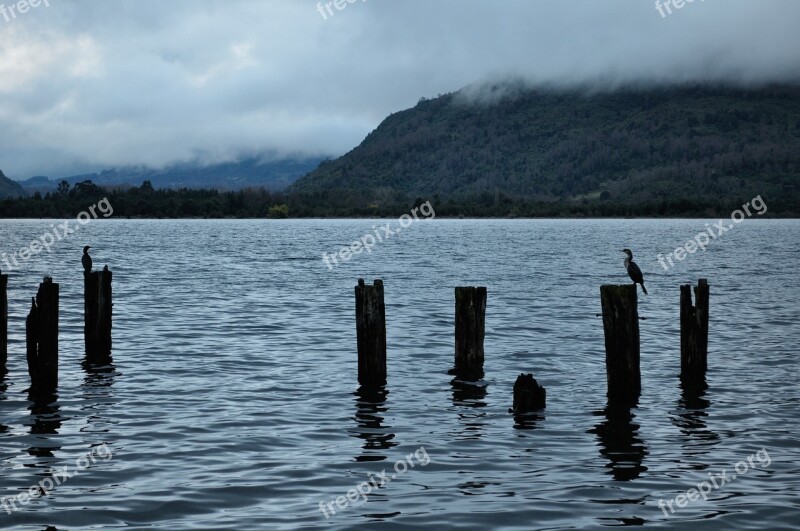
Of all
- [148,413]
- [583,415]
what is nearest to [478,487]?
[583,415]

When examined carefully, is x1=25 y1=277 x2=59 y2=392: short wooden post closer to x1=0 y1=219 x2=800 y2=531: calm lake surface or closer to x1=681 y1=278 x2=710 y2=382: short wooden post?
x1=0 y1=219 x2=800 y2=531: calm lake surface

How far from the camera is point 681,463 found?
581 inches

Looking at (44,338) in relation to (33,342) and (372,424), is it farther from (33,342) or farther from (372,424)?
(372,424)

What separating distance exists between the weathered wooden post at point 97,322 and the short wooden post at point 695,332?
47.0 feet

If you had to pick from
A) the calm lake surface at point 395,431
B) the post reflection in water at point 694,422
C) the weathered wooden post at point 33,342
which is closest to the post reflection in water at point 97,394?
the calm lake surface at point 395,431

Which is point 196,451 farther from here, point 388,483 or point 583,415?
point 583,415

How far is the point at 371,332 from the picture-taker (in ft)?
66.7

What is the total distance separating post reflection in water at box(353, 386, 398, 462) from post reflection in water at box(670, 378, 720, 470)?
5076 millimetres

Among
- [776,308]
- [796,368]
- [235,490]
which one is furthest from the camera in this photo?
[776,308]

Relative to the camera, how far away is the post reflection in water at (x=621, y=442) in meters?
14.4

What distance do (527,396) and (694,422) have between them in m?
3.26

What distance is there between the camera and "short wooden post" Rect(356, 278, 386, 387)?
1997cm

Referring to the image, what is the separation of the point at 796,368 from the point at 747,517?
12829 millimetres

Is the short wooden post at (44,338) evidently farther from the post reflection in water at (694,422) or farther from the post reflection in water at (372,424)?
the post reflection in water at (694,422)
